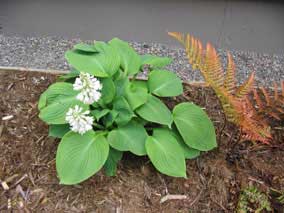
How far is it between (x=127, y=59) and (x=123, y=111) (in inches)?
15.3

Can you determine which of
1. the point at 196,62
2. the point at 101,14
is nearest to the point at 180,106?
the point at 196,62

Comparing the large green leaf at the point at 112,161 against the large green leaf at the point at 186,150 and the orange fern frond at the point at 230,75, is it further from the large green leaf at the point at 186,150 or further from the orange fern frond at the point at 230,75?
the orange fern frond at the point at 230,75

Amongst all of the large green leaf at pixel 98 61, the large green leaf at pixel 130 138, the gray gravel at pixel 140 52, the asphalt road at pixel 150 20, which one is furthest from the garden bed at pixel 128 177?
the asphalt road at pixel 150 20

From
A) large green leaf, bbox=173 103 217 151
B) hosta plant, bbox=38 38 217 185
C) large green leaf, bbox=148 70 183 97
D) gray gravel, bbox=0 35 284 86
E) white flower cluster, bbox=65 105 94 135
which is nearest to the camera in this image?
white flower cluster, bbox=65 105 94 135

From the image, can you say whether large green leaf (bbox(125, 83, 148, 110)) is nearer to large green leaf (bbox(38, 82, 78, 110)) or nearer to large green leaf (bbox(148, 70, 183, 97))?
large green leaf (bbox(148, 70, 183, 97))

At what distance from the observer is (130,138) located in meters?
1.90

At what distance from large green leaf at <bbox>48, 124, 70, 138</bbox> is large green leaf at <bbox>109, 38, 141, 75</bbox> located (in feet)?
1.49

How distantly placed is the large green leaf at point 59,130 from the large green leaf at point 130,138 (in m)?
0.24

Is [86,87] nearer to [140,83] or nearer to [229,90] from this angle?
[140,83]

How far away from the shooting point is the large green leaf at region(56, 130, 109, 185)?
1.75m

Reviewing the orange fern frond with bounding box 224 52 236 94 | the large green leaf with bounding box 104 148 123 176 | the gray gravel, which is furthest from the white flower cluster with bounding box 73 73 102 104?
the gray gravel

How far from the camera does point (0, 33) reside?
3.19 m

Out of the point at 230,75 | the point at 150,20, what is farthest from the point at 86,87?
the point at 150,20

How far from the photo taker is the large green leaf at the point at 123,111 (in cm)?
192
